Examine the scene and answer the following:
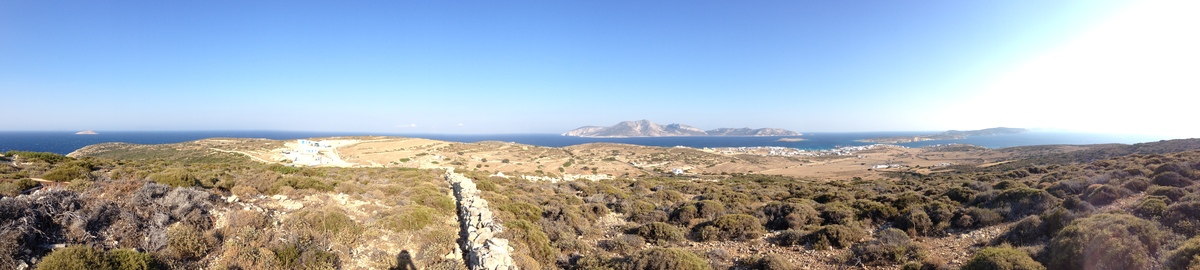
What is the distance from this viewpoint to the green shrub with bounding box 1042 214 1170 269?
6480mm

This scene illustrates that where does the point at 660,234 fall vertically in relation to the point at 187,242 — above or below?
below

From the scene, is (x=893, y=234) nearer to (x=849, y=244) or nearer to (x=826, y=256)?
(x=849, y=244)

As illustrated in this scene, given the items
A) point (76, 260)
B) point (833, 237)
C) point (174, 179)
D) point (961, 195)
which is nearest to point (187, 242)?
point (76, 260)

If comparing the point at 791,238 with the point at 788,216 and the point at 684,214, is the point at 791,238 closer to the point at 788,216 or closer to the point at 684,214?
the point at 788,216

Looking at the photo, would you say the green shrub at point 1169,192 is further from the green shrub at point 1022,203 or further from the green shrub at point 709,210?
the green shrub at point 709,210

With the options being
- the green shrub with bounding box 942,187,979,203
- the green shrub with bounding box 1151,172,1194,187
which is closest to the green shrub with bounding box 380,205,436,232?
the green shrub with bounding box 942,187,979,203

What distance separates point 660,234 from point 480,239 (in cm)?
507

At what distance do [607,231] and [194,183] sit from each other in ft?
39.3

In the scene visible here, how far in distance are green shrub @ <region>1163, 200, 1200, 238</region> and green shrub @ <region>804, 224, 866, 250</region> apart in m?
5.13

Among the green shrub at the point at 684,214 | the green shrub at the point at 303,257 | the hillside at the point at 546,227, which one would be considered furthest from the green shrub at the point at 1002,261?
the green shrub at the point at 303,257

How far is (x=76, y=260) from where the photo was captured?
5320 millimetres

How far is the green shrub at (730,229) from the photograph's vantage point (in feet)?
36.7

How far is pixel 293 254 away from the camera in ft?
24.2

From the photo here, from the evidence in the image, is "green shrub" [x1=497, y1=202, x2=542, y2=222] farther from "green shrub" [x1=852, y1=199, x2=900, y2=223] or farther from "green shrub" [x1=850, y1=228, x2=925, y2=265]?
"green shrub" [x1=852, y1=199, x2=900, y2=223]
